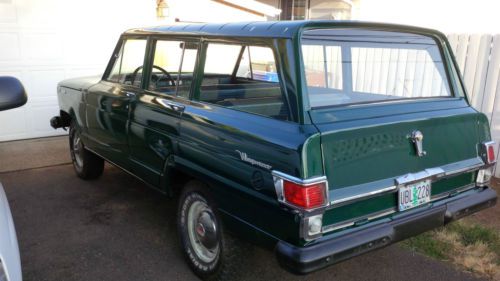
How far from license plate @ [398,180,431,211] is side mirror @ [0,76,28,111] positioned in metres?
2.20

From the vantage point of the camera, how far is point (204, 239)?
326 cm

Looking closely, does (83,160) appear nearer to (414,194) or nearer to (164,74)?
(164,74)

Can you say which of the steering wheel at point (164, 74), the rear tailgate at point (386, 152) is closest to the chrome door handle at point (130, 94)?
the steering wheel at point (164, 74)

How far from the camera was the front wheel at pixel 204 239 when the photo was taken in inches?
118

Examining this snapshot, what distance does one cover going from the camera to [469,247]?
381 centimetres

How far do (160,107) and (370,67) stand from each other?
5.54 ft

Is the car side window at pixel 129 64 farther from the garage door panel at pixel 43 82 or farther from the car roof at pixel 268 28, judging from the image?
the garage door panel at pixel 43 82

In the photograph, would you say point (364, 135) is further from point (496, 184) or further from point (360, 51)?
point (496, 184)

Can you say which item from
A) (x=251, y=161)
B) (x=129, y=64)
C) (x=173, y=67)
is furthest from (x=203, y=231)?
(x=129, y=64)

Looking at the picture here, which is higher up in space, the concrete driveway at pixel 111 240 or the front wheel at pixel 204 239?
the front wheel at pixel 204 239

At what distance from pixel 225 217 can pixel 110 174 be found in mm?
3290

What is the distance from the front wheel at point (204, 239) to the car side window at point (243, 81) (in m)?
0.67

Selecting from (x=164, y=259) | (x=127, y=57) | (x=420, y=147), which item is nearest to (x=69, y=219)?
(x=164, y=259)

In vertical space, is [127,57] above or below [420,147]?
above
